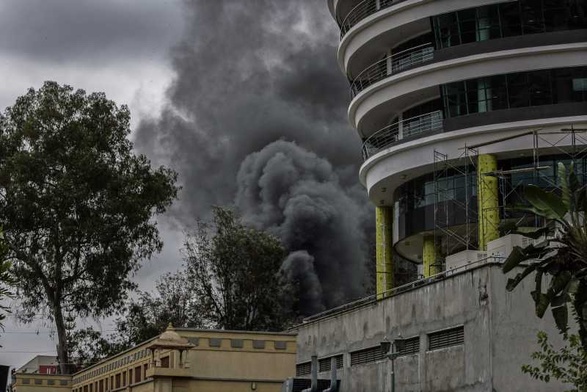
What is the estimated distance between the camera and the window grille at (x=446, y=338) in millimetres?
45062

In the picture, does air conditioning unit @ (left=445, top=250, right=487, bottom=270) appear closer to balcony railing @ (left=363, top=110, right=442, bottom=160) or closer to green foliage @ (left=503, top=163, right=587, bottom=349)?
balcony railing @ (left=363, top=110, right=442, bottom=160)

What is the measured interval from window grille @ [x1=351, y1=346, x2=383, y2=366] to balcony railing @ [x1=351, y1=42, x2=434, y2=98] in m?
14.7

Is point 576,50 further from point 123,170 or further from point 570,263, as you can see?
point 123,170

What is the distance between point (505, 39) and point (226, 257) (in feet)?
116

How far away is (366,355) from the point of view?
53031 millimetres

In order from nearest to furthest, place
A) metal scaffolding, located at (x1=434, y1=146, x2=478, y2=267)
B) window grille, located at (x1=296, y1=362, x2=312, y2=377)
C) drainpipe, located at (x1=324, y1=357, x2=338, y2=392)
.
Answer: drainpipe, located at (x1=324, y1=357, x2=338, y2=392) → metal scaffolding, located at (x1=434, y1=146, x2=478, y2=267) → window grille, located at (x1=296, y1=362, x2=312, y2=377)

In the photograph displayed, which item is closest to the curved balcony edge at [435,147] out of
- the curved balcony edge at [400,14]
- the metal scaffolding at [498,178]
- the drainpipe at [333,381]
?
the metal scaffolding at [498,178]

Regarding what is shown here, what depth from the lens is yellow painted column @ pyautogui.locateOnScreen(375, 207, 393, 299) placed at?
65.8 meters

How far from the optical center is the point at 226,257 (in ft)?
281

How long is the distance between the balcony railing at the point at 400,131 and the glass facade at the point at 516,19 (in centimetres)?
393

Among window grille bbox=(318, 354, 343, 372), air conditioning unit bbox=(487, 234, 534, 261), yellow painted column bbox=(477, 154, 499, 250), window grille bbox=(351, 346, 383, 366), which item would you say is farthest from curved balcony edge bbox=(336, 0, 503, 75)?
window grille bbox=(351, 346, 383, 366)

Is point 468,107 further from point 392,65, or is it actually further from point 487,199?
point 392,65

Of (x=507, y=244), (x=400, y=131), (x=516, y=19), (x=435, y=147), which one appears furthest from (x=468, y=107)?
(x=507, y=244)

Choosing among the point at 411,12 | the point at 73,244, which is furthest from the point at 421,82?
the point at 73,244
